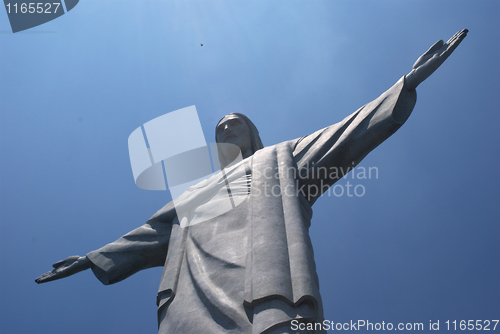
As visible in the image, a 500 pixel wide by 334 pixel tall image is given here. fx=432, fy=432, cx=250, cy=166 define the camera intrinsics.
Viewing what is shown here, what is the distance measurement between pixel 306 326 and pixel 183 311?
1.35 m

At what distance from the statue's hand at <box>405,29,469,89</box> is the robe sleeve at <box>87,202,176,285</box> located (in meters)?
3.81

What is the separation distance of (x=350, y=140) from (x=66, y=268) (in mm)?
4323

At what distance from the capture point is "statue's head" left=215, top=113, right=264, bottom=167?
7934 mm

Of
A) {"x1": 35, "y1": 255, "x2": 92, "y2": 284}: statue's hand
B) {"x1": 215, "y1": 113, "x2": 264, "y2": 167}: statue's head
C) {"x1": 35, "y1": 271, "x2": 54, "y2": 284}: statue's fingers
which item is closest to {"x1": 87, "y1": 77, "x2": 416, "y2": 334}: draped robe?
{"x1": 35, "y1": 255, "x2": 92, "y2": 284}: statue's hand

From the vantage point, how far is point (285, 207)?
16.3ft

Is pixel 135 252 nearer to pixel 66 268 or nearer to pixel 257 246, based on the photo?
pixel 66 268

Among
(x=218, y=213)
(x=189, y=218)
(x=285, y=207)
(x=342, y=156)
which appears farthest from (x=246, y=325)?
(x=342, y=156)

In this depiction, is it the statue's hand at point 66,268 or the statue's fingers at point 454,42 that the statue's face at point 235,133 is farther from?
the statue's fingers at point 454,42

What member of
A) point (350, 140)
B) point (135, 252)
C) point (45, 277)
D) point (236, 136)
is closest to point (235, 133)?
point (236, 136)

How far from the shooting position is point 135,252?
6.18m

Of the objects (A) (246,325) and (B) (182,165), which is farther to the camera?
(B) (182,165)

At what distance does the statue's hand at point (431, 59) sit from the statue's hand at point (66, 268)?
5.08 meters

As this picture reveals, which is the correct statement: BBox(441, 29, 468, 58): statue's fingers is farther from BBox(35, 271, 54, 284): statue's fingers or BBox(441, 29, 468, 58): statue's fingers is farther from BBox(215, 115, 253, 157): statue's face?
BBox(35, 271, 54, 284): statue's fingers

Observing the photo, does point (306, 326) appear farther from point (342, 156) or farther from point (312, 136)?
point (312, 136)
